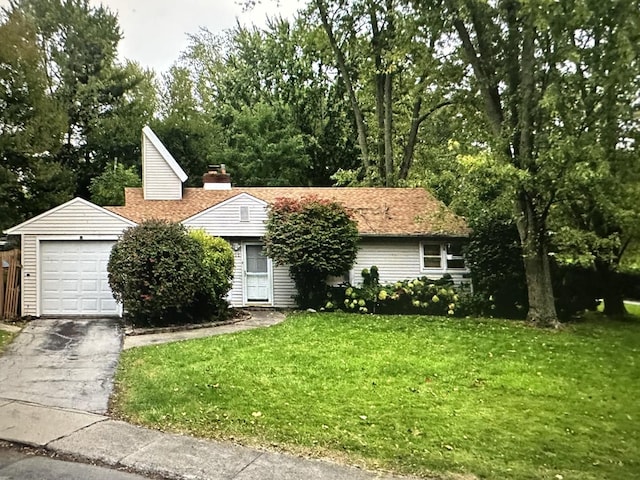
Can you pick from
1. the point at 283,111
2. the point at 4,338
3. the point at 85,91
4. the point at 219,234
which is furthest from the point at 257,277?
the point at 85,91

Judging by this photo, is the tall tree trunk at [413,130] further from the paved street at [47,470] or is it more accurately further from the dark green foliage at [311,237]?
the paved street at [47,470]

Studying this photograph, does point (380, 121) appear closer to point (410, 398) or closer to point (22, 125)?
point (22, 125)

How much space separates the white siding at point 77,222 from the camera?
14180mm

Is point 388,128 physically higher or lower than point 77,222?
higher

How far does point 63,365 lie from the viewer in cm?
856

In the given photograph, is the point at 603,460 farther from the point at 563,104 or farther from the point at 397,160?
the point at 397,160

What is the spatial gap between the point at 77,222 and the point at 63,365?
22.2 feet

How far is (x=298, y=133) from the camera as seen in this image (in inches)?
1171

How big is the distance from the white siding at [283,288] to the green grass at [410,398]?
5.30 metres

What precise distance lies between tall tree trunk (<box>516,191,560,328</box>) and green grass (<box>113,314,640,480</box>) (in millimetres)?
1952

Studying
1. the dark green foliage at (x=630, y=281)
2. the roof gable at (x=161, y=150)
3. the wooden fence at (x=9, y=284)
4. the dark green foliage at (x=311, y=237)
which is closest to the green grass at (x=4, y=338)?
the wooden fence at (x=9, y=284)

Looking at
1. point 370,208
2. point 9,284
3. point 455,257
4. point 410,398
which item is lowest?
point 410,398

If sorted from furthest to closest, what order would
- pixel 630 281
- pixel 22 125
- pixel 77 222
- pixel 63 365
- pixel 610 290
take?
pixel 22 125, pixel 630 281, pixel 610 290, pixel 77 222, pixel 63 365

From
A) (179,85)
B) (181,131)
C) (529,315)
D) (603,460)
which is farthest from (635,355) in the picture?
(179,85)
